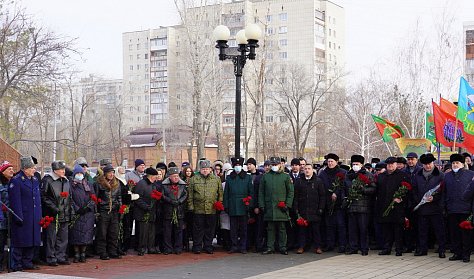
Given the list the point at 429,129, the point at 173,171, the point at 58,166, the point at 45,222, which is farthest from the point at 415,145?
the point at 45,222

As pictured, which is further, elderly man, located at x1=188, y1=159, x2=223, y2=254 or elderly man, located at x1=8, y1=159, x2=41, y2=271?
elderly man, located at x1=188, y1=159, x2=223, y2=254

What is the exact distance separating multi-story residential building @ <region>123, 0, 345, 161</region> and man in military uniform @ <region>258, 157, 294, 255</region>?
27989mm

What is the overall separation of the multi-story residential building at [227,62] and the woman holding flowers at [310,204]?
28.1m

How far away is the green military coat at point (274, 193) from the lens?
13422 millimetres

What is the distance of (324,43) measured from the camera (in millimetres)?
88188

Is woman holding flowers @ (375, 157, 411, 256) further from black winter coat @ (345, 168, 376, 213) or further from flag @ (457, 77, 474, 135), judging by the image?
flag @ (457, 77, 474, 135)

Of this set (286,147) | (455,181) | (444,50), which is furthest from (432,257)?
(286,147)

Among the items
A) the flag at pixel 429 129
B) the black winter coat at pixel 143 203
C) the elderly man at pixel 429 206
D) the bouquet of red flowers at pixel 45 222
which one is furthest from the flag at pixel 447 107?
the bouquet of red flowers at pixel 45 222

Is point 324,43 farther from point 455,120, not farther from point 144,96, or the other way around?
point 455,120

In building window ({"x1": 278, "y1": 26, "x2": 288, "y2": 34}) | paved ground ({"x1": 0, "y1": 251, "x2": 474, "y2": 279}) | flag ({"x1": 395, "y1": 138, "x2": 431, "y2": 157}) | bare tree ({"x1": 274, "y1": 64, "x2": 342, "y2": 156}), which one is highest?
building window ({"x1": 278, "y1": 26, "x2": 288, "y2": 34})

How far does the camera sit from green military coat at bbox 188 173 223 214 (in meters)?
13.7

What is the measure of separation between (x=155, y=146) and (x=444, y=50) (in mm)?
33072

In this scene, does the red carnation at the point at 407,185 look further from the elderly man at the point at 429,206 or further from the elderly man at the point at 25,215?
the elderly man at the point at 25,215

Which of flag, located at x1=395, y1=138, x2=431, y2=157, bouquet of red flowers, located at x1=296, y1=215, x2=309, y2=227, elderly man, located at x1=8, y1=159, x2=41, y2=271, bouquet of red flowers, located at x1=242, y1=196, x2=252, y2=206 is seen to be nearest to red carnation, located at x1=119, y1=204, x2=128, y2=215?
elderly man, located at x1=8, y1=159, x2=41, y2=271
